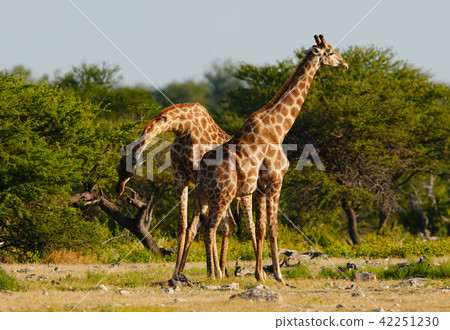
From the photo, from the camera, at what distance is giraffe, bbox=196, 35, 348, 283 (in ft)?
36.2

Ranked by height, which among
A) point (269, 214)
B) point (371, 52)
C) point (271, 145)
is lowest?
point (269, 214)

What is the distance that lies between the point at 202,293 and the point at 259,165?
2513mm

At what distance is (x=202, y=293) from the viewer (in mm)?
10250

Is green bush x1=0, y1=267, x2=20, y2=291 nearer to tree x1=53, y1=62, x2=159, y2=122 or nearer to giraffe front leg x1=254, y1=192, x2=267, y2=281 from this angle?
giraffe front leg x1=254, y1=192, x2=267, y2=281

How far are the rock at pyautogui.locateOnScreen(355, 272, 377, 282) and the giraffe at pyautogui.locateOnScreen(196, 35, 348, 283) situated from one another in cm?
197

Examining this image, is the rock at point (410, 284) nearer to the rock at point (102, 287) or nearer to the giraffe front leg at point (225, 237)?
the giraffe front leg at point (225, 237)

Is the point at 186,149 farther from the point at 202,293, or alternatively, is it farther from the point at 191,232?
the point at 202,293

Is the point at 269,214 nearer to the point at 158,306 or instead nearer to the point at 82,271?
the point at 158,306

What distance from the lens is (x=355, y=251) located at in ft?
60.8

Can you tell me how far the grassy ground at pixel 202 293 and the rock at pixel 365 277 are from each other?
0.27 m

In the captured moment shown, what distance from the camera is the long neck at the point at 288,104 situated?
11.6m

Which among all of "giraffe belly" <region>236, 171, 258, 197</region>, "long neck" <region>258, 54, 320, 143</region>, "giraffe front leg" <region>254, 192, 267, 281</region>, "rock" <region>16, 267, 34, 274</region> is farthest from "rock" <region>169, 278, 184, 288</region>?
"rock" <region>16, 267, 34, 274</region>
